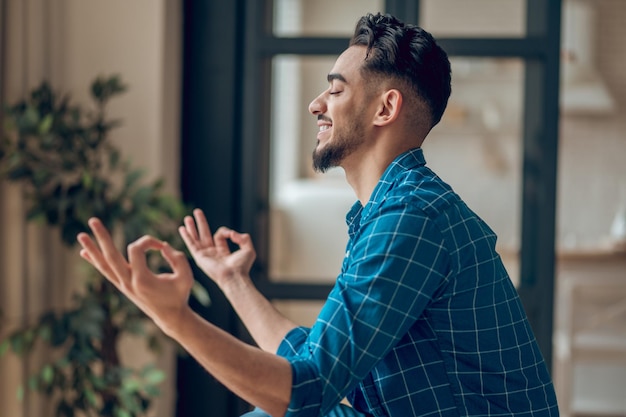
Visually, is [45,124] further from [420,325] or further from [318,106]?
[420,325]

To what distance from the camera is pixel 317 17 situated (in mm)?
4770

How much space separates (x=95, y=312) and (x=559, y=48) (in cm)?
182

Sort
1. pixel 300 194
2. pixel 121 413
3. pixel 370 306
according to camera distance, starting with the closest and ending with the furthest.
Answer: pixel 370 306, pixel 121 413, pixel 300 194

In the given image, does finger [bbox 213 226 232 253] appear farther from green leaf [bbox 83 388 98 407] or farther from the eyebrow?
green leaf [bbox 83 388 98 407]

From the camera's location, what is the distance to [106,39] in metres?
3.05

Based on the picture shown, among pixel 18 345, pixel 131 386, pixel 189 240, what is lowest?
pixel 131 386

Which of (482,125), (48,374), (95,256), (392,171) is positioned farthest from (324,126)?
(482,125)

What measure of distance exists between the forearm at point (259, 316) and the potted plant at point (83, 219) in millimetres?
1058

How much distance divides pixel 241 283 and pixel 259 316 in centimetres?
7

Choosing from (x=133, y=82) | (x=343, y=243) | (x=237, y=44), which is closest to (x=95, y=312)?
(x=133, y=82)

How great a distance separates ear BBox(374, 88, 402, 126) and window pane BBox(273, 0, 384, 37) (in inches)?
118

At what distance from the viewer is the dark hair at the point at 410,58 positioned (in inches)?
59.3

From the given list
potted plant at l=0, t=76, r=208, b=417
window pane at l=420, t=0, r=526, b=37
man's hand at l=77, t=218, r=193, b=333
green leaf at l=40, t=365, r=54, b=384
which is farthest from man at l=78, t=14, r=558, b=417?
window pane at l=420, t=0, r=526, b=37

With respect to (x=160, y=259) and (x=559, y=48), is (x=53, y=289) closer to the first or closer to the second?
(x=160, y=259)
